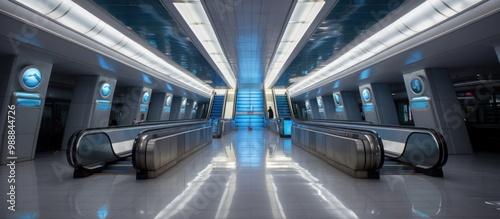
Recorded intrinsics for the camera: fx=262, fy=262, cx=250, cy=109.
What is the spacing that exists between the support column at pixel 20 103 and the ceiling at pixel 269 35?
551mm

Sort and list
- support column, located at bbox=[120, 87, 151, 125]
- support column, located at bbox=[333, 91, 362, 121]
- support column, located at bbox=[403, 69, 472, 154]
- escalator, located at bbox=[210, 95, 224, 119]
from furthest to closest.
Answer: escalator, located at bbox=[210, 95, 224, 119], support column, located at bbox=[333, 91, 362, 121], support column, located at bbox=[120, 87, 151, 125], support column, located at bbox=[403, 69, 472, 154]

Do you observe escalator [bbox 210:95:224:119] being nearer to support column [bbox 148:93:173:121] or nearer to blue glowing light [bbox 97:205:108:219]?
support column [bbox 148:93:173:121]

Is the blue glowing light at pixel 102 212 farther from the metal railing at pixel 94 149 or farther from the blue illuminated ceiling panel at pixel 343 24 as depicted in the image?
the blue illuminated ceiling panel at pixel 343 24

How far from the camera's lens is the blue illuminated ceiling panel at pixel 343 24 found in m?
6.52

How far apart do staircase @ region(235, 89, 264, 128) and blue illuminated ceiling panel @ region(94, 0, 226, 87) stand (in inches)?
754

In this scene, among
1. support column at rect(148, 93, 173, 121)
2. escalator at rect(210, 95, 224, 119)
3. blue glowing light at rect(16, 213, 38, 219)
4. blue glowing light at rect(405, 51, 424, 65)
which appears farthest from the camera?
escalator at rect(210, 95, 224, 119)

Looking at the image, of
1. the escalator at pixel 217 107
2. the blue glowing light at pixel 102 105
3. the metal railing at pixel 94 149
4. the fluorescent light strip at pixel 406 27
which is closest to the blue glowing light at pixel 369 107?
the fluorescent light strip at pixel 406 27

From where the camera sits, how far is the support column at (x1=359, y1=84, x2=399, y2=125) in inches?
612

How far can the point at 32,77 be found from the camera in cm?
855

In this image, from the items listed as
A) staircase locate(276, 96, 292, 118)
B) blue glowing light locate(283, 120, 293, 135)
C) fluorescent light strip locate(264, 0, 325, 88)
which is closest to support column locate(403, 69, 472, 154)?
fluorescent light strip locate(264, 0, 325, 88)

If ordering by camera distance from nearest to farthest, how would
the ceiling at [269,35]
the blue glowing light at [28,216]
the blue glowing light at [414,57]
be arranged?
the blue glowing light at [28,216] < the ceiling at [269,35] < the blue glowing light at [414,57]

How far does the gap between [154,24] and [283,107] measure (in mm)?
22937

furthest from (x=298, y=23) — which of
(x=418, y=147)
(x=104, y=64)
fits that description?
(x=104, y=64)

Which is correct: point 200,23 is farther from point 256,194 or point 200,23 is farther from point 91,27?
point 256,194
